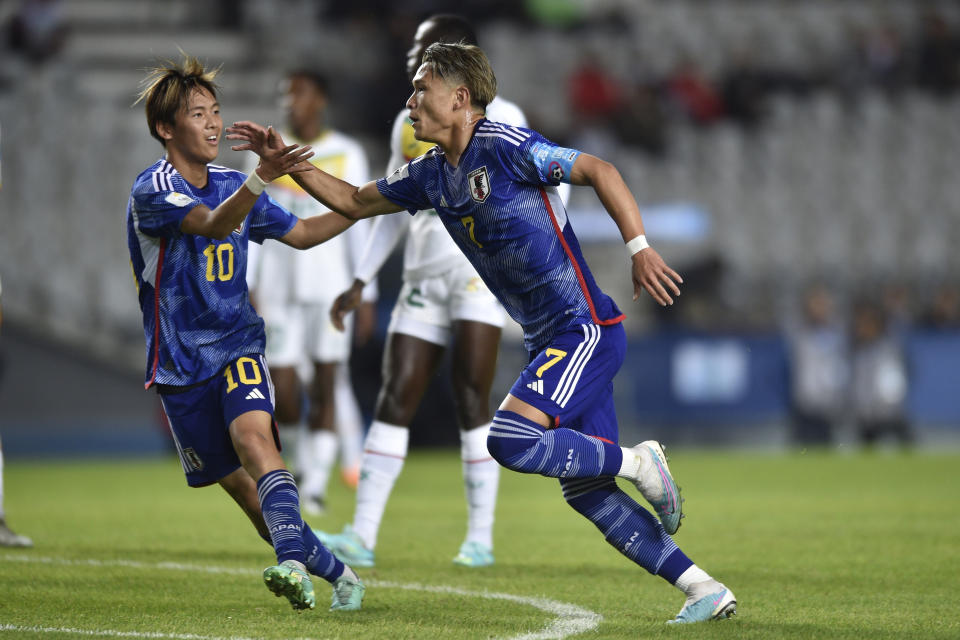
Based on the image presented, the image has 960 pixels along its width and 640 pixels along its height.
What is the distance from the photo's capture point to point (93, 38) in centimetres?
1845

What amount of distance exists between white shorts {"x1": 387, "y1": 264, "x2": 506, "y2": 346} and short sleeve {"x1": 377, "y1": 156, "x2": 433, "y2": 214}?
1.33 metres

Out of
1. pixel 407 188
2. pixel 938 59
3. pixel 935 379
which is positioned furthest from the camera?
pixel 938 59

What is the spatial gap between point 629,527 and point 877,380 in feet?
35.6

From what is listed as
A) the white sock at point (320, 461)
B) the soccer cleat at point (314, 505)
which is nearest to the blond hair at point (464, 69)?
the white sock at point (320, 461)

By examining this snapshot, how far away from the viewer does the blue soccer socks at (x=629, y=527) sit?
13.8 ft

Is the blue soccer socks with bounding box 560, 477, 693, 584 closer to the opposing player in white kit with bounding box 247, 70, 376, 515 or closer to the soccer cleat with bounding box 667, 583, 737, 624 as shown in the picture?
the soccer cleat with bounding box 667, 583, 737, 624

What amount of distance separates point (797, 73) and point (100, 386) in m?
12.1

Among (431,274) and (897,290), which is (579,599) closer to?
(431,274)

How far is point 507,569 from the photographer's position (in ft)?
18.3

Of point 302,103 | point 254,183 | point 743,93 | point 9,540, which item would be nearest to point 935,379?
point 743,93

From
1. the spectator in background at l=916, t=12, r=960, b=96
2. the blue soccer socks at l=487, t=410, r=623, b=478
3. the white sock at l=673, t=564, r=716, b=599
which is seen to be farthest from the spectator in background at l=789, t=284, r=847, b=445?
the blue soccer socks at l=487, t=410, r=623, b=478

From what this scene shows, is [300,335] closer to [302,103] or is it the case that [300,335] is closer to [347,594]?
[302,103]

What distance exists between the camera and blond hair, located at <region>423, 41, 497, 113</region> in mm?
4387

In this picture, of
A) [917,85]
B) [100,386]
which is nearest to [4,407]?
[100,386]
